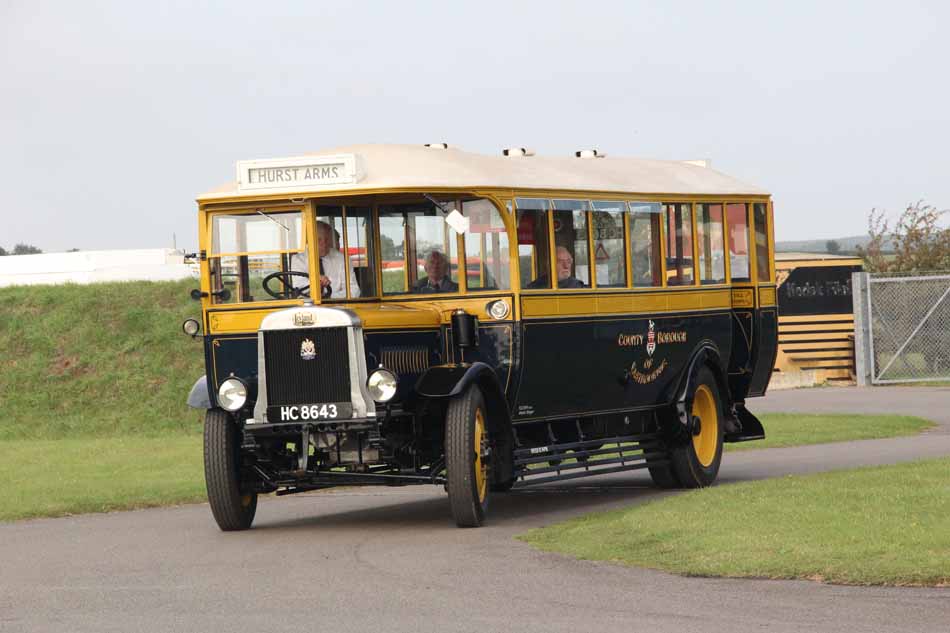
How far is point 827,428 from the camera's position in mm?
23453

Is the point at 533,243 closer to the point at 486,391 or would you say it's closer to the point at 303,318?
the point at 486,391

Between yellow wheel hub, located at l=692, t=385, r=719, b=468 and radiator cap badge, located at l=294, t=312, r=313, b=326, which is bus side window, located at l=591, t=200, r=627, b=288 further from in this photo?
radiator cap badge, located at l=294, t=312, r=313, b=326

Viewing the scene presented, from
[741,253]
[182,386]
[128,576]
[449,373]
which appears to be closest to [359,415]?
[449,373]

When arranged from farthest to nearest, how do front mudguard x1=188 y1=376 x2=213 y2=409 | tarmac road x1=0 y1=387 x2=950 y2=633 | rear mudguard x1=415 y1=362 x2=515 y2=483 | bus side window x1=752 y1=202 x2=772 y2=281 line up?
bus side window x1=752 y1=202 x2=772 y2=281 < front mudguard x1=188 y1=376 x2=213 y2=409 < rear mudguard x1=415 y1=362 x2=515 y2=483 < tarmac road x1=0 y1=387 x2=950 y2=633

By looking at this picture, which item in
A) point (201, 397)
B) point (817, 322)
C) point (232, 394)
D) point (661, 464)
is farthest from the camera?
point (817, 322)

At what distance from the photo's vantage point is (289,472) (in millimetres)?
13648

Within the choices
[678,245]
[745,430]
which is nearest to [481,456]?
[678,245]

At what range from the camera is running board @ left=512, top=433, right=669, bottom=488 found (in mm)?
14711

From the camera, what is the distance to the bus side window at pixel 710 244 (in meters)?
17.1

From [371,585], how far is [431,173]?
15.0ft

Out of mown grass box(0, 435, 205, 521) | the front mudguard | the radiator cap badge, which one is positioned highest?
the radiator cap badge

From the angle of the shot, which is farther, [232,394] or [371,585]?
[232,394]

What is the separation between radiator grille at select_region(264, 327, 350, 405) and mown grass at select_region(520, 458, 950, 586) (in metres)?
1.92

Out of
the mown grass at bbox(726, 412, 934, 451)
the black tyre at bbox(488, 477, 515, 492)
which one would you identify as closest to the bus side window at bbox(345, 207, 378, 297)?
the black tyre at bbox(488, 477, 515, 492)
